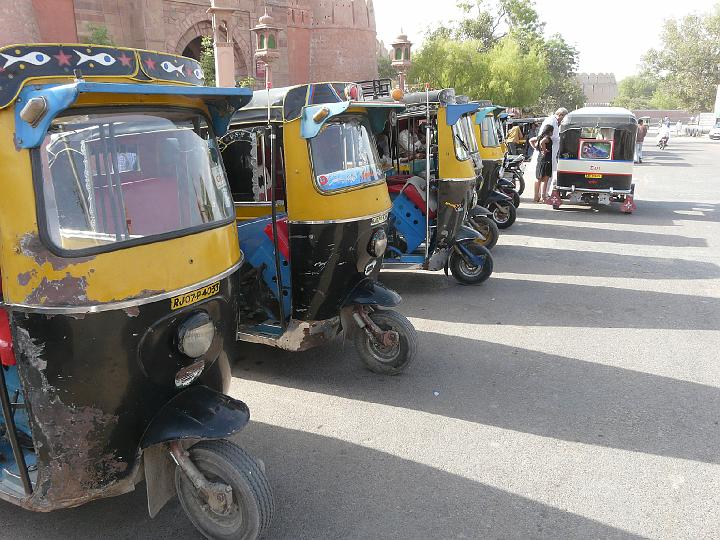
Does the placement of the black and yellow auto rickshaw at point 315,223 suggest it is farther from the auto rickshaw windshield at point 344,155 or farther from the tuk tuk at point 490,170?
the tuk tuk at point 490,170

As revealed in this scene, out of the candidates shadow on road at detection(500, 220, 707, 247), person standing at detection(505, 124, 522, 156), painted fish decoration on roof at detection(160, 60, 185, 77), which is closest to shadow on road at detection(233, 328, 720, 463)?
painted fish decoration on roof at detection(160, 60, 185, 77)

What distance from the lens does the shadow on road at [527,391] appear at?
397cm

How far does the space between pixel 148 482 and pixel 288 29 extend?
32.0 meters

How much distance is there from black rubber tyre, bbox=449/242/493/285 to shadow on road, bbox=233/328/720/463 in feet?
6.46

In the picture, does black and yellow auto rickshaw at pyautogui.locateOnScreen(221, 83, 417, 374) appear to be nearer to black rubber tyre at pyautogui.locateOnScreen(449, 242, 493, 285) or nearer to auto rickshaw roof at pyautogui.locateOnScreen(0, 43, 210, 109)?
auto rickshaw roof at pyautogui.locateOnScreen(0, 43, 210, 109)

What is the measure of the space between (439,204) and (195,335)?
15.8 ft

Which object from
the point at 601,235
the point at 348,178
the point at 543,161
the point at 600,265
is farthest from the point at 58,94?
the point at 543,161

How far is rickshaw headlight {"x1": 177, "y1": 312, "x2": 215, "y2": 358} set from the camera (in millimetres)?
2787

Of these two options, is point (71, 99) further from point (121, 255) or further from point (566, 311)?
point (566, 311)

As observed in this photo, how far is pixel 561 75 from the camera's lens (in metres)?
57.6

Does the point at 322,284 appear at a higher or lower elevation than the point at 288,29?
lower

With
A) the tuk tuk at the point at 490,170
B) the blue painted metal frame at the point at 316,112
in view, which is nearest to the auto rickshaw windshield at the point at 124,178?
the blue painted metal frame at the point at 316,112

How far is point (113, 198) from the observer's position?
2.64m

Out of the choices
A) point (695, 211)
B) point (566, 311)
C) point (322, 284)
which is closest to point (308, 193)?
point (322, 284)
